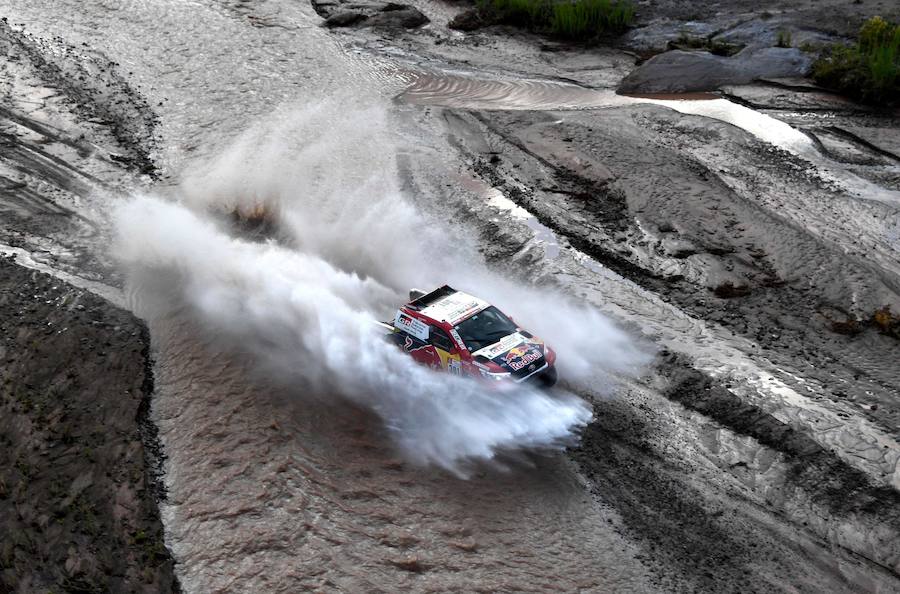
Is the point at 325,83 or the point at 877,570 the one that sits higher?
the point at 325,83

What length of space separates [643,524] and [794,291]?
25.7 ft

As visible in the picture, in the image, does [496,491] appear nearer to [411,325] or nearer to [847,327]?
[411,325]

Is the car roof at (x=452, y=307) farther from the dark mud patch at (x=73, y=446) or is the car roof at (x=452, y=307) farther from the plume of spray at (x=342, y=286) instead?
the dark mud patch at (x=73, y=446)

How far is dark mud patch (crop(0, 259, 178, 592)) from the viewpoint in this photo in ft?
45.2

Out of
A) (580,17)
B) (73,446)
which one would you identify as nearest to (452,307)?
(73,446)

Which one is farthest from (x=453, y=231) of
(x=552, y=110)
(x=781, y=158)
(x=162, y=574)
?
(x=162, y=574)

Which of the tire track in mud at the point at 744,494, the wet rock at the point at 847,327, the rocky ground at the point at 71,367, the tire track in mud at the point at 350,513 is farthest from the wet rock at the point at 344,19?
the wet rock at the point at 847,327

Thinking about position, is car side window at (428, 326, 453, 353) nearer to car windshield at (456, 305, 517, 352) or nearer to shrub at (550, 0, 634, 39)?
car windshield at (456, 305, 517, 352)

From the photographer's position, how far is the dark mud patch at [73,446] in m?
13.8

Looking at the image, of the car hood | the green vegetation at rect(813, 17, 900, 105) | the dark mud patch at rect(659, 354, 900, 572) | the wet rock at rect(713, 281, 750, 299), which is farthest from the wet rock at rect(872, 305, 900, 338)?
the green vegetation at rect(813, 17, 900, 105)

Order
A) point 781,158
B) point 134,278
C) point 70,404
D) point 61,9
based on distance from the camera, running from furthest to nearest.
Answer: point 61,9
point 781,158
point 134,278
point 70,404

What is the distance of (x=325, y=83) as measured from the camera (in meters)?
31.2

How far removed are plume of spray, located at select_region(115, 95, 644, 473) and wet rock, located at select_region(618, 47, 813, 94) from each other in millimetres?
9168

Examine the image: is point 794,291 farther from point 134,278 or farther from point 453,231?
point 134,278
